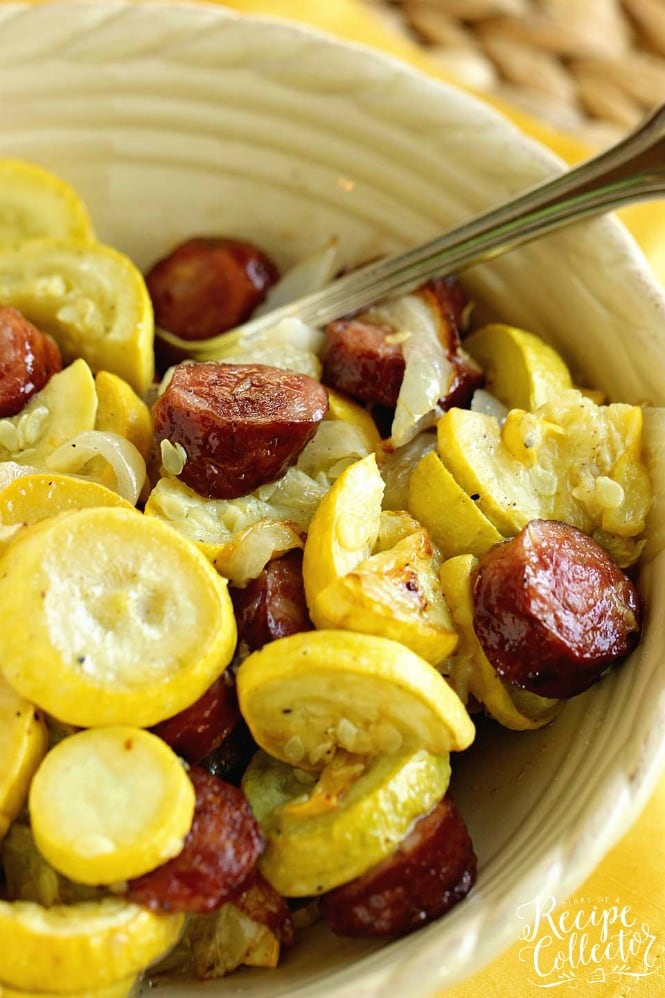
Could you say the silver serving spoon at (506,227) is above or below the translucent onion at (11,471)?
above

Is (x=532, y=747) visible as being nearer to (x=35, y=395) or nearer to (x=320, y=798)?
(x=320, y=798)

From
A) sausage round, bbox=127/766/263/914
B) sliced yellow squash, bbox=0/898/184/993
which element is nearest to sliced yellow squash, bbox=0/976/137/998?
sliced yellow squash, bbox=0/898/184/993

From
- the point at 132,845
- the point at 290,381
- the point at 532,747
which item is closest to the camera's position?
the point at 132,845

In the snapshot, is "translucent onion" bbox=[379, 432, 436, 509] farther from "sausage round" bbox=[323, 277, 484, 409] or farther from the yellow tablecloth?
the yellow tablecloth

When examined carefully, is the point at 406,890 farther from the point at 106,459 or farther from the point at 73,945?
the point at 106,459

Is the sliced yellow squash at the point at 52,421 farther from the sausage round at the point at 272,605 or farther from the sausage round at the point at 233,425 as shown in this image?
the sausage round at the point at 272,605

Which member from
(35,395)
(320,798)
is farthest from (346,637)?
(35,395)

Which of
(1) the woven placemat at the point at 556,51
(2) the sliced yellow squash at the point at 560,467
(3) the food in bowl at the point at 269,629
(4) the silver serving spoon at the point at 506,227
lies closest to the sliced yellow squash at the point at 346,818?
(3) the food in bowl at the point at 269,629

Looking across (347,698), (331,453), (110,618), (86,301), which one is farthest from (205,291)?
(347,698)
